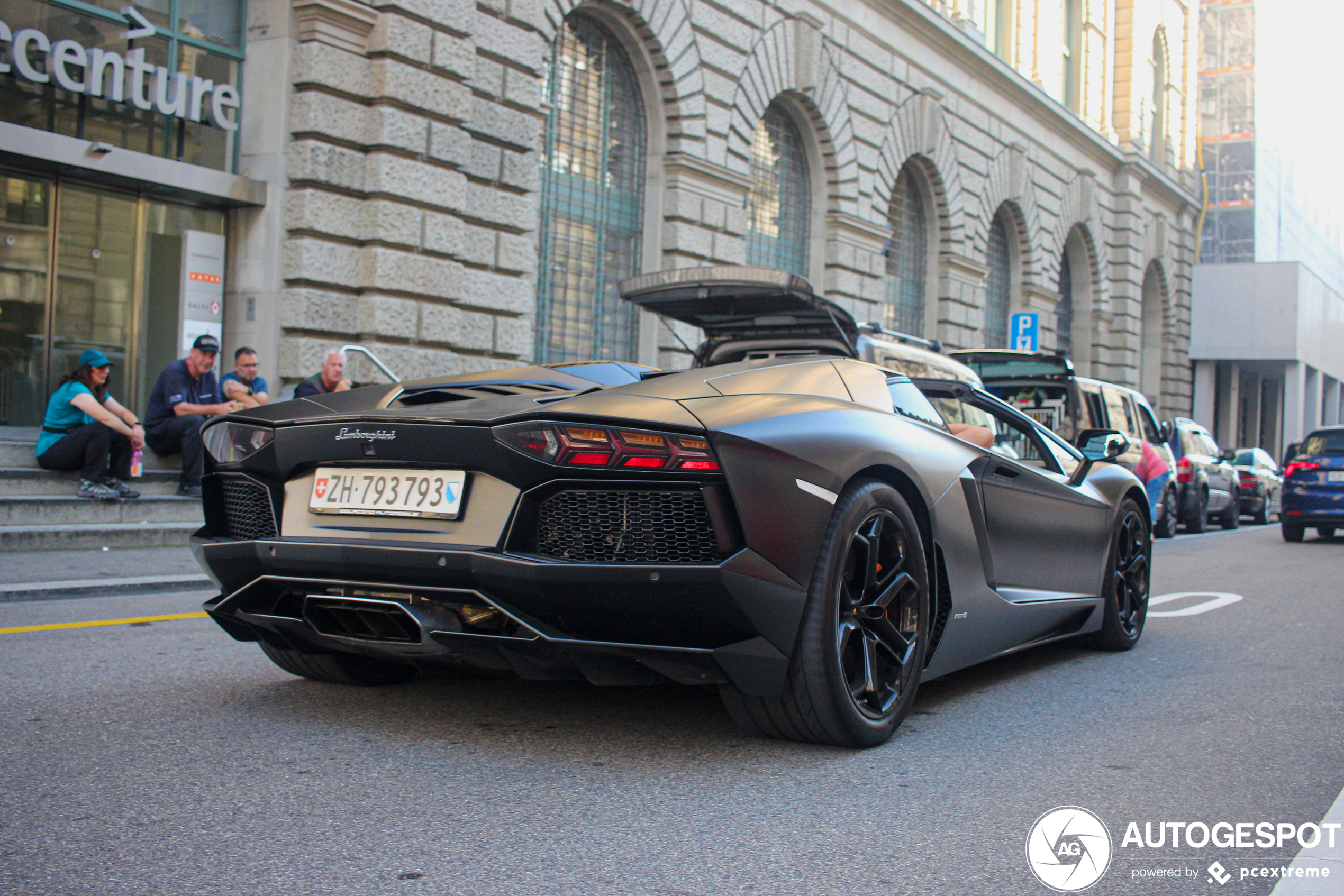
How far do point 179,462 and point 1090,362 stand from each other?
28241 mm

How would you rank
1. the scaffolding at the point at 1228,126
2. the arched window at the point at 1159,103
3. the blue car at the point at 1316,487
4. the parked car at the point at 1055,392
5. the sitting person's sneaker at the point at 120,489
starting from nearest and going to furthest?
the sitting person's sneaker at the point at 120,489, the parked car at the point at 1055,392, the blue car at the point at 1316,487, the arched window at the point at 1159,103, the scaffolding at the point at 1228,126

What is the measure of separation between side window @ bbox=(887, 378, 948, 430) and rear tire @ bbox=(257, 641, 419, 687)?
1882 mm

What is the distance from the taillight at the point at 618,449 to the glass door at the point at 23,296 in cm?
998

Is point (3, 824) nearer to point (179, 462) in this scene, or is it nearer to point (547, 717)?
point (547, 717)

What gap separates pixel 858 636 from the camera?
3607mm

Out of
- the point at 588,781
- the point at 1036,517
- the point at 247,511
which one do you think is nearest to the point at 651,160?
the point at 1036,517

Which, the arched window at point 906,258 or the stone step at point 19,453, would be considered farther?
the arched window at point 906,258

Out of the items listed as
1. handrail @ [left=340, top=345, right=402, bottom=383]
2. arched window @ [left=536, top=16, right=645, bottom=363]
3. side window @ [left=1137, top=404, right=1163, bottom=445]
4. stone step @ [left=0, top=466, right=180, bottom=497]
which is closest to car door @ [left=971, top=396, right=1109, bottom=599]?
handrail @ [left=340, top=345, right=402, bottom=383]

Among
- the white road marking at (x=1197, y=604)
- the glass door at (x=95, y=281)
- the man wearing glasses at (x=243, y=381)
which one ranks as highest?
the glass door at (x=95, y=281)

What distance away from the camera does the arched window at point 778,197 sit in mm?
19172

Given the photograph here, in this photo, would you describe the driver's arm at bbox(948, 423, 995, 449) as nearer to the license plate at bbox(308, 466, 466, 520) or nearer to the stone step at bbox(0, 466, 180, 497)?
the license plate at bbox(308, 466, 466, 520)

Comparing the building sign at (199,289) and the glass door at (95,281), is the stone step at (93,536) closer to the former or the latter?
the glass door at (95,281)

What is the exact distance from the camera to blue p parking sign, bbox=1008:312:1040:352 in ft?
75.9

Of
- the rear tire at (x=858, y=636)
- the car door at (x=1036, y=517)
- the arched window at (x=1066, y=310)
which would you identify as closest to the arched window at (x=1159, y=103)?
the arched window at (x=1066, y=310)
